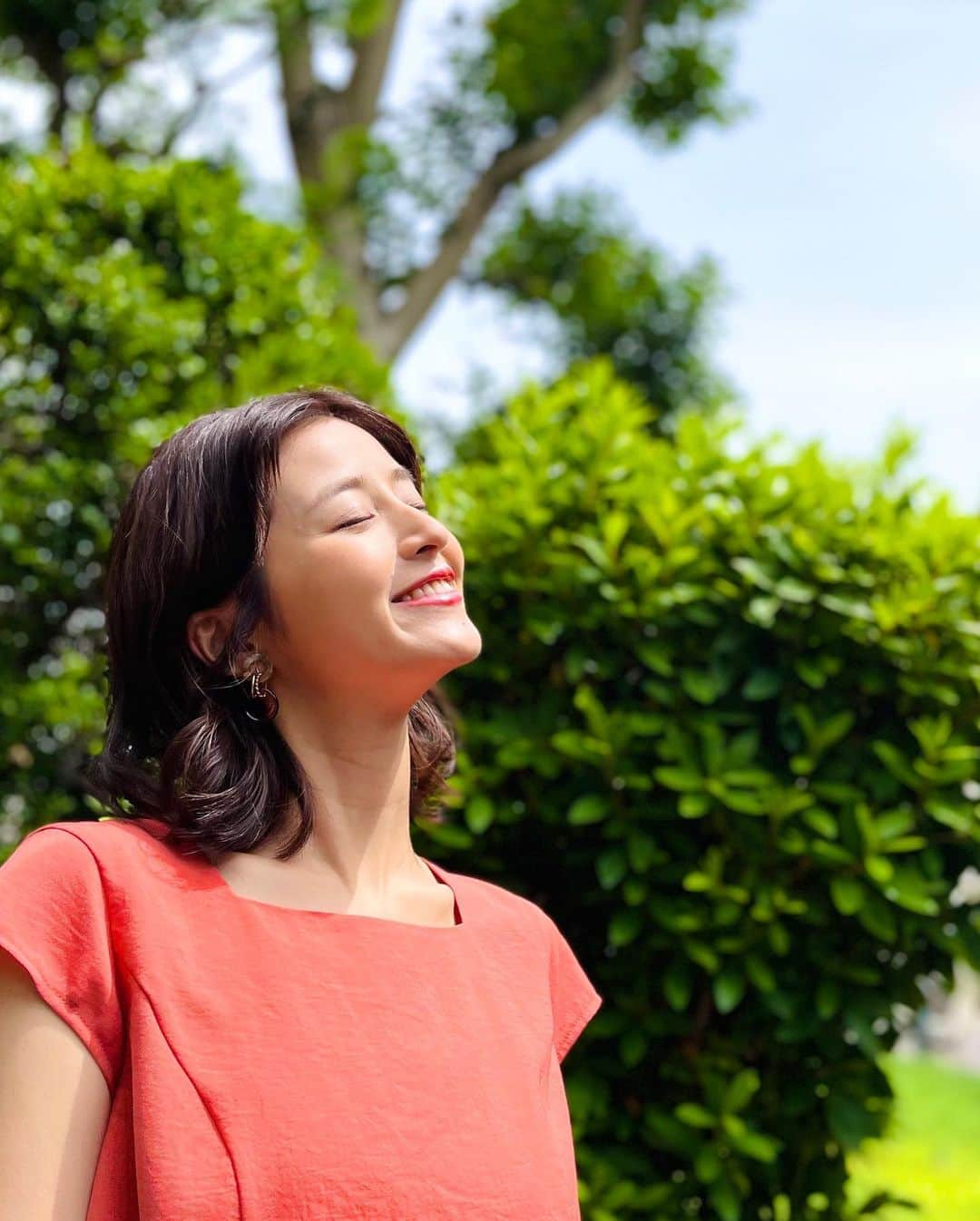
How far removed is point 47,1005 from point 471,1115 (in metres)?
0.51

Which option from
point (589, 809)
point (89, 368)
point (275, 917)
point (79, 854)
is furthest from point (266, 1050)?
point (89, 368)

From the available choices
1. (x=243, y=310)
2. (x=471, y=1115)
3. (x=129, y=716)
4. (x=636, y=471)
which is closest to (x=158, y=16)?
(x=243, y=310)

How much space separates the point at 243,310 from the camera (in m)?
4.46

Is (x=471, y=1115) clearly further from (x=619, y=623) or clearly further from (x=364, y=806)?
(x=619, y=623)

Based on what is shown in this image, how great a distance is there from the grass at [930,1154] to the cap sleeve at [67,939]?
3248mm

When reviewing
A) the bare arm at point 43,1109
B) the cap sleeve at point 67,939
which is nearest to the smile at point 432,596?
the cap sleeve at point 67,939

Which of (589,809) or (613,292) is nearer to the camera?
(589,809)

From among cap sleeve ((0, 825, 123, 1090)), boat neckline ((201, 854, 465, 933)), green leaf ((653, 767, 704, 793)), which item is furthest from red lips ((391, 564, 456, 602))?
green leaf ((653, 767, 704, 793))

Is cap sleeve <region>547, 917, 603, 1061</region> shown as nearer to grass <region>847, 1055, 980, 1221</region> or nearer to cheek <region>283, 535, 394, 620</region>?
cheek <region>283, 535, 394, 620</region>

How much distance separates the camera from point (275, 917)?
1663mm

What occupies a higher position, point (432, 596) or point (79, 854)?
point (432, 596)

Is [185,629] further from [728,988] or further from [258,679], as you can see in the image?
[728,988]

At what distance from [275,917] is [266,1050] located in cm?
17

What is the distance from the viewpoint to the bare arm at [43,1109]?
1438 millimetres
